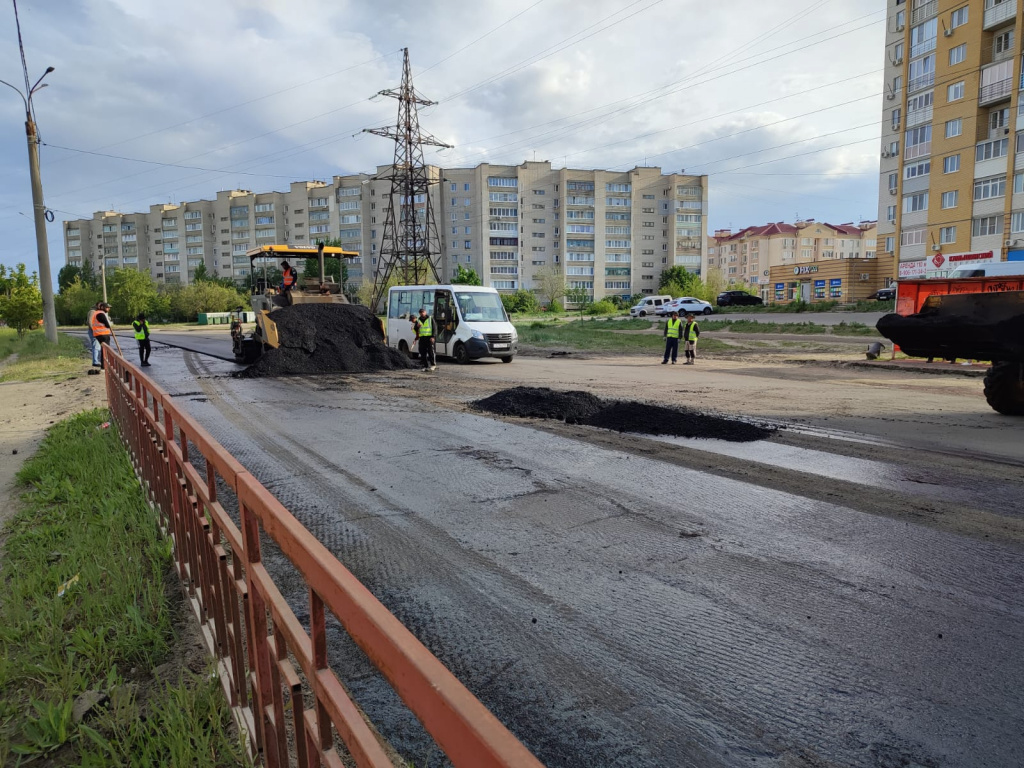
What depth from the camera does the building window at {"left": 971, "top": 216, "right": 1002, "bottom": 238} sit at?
4764 cm

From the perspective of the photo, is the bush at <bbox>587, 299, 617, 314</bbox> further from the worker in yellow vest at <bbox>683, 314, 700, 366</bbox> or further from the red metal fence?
the red metal fence

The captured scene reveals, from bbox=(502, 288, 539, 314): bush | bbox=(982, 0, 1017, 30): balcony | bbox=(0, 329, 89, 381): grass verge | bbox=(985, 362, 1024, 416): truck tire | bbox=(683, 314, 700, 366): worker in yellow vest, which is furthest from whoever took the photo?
bbox=(502, 288, 539, 314): bush

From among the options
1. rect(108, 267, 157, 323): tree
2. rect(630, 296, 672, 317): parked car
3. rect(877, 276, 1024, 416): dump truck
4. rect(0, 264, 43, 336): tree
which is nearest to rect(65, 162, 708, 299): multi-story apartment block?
rect(108, 267, 157, 323): tree

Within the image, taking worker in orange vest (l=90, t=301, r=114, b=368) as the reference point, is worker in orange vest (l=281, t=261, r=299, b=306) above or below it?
above

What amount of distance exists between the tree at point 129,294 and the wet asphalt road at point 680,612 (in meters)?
72.9

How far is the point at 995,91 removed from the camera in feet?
155

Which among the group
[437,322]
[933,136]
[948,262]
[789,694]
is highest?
[933,136]

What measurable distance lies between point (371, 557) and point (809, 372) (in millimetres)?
15859

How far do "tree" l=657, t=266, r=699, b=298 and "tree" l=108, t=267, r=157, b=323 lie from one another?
5769cm

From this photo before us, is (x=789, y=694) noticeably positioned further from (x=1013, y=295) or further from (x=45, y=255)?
(x=45, y=255)

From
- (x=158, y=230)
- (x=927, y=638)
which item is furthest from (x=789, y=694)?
(x=158, y=230)

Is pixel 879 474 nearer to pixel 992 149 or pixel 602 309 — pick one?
pixel 992 149

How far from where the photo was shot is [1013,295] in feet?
32.7

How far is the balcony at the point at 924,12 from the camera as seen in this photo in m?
52.9
